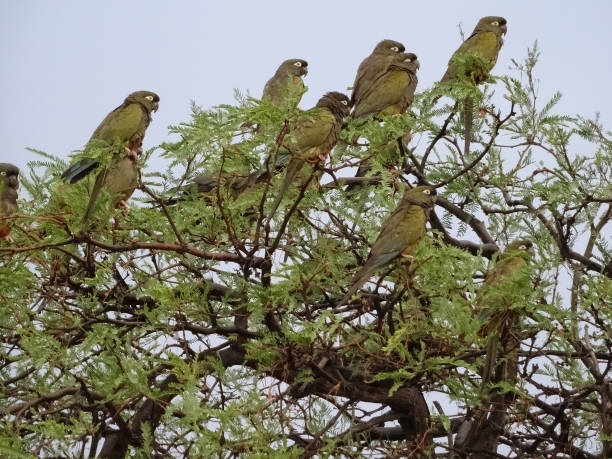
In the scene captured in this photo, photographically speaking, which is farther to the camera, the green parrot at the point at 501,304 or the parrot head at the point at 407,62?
the parrot head at the point at 407,62

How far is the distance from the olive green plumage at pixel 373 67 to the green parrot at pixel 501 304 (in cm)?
271

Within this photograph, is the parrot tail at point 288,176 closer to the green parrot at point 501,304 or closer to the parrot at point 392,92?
the green parrot at point 501,304

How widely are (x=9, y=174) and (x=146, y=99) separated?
1.52 m

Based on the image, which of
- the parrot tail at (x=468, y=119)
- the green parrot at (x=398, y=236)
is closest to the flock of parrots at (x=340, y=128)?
the green parrot at (x=398, y=236)

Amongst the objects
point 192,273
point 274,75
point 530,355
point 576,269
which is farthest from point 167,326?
point 274,75

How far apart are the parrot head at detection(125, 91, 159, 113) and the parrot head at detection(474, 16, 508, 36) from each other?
3208 millimetres

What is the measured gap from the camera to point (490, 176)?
7.27 meters

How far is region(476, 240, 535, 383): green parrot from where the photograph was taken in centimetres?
500

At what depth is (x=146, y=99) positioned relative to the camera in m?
7.01

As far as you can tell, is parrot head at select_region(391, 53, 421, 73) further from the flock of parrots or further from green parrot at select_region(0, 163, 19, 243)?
green parrot at select_region(0, 163, 19, 243)

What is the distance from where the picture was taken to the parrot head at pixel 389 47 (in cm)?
909

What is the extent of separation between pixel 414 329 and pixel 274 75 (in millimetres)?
5201

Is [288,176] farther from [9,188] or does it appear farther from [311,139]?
[9,188]

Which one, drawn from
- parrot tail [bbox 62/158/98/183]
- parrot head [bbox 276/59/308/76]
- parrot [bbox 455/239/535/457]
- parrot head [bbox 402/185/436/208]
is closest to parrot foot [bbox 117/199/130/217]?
parrot tail [bbox 62/158/98/183]
